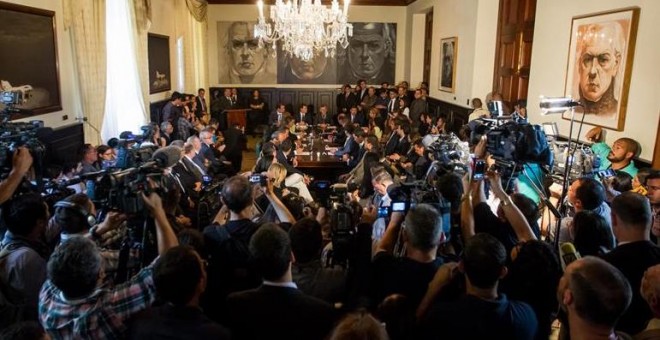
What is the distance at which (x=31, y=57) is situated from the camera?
5.55 m

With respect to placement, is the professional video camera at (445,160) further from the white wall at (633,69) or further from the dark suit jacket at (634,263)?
the white wall at (633,69)

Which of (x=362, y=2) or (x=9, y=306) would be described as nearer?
(x=9, y=306)

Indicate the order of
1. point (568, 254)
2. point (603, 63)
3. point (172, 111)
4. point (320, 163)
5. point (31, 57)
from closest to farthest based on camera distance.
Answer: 1. point (568, 254)
2. point (31, 57)
3. point (603, 63)
4. point (320, 163)
5. point (172, 111)

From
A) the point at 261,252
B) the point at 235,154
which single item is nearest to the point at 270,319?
the point at 261,252

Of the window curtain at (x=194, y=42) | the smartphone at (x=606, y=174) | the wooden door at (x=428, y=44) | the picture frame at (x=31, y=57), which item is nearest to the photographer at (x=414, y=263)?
the smartphone at (x=606, y=174)

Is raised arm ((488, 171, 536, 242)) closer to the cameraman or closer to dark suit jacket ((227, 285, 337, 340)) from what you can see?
dark suit jacket ((227, 285, 337, 340))

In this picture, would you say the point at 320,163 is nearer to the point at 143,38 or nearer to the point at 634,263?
the point at 143,38

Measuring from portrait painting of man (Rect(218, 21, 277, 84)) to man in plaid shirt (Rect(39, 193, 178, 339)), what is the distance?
13.5 metres

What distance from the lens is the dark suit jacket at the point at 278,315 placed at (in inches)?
81.0

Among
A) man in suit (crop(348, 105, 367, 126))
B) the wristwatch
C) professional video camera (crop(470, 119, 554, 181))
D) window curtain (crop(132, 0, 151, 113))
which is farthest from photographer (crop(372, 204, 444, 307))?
man in suit (crop(348, 105, 367, 126))

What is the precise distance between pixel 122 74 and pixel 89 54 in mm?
1818

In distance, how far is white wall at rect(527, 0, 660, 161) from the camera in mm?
5074

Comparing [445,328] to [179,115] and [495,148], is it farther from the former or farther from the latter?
[179,115]

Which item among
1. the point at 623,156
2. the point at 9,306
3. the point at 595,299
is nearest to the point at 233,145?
the point at 623,156
